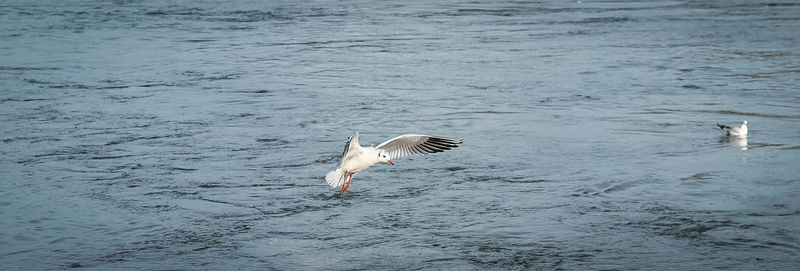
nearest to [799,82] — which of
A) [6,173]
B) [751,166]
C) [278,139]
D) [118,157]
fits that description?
[751,166]

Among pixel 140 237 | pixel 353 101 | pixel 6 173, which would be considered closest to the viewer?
pixel 140 237

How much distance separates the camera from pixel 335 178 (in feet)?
23.5

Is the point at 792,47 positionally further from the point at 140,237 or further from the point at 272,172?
the point at 140,237

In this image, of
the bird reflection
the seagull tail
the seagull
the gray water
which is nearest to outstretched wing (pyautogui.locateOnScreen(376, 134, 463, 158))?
the seagull

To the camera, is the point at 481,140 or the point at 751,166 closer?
the point at 751,166

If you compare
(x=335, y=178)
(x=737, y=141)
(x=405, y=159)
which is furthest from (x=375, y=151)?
(x=737, y=141)

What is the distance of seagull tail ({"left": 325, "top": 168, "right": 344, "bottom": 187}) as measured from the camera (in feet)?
23.3

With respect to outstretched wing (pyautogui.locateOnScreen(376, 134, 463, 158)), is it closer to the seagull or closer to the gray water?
the seagull

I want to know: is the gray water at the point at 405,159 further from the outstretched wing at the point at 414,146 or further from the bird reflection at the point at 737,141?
the outstretched wing at the point at 414,146

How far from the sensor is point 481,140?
8891mm

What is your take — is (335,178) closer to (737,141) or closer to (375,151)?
(375,151)

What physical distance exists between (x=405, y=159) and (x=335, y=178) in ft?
4.35

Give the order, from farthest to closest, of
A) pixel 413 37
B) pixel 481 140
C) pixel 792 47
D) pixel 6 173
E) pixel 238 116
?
pixel 413 37, pixel 792 47, pixel 238 116, pixel 481 140, pixel 6 173

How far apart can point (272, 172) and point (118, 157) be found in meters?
1.45
